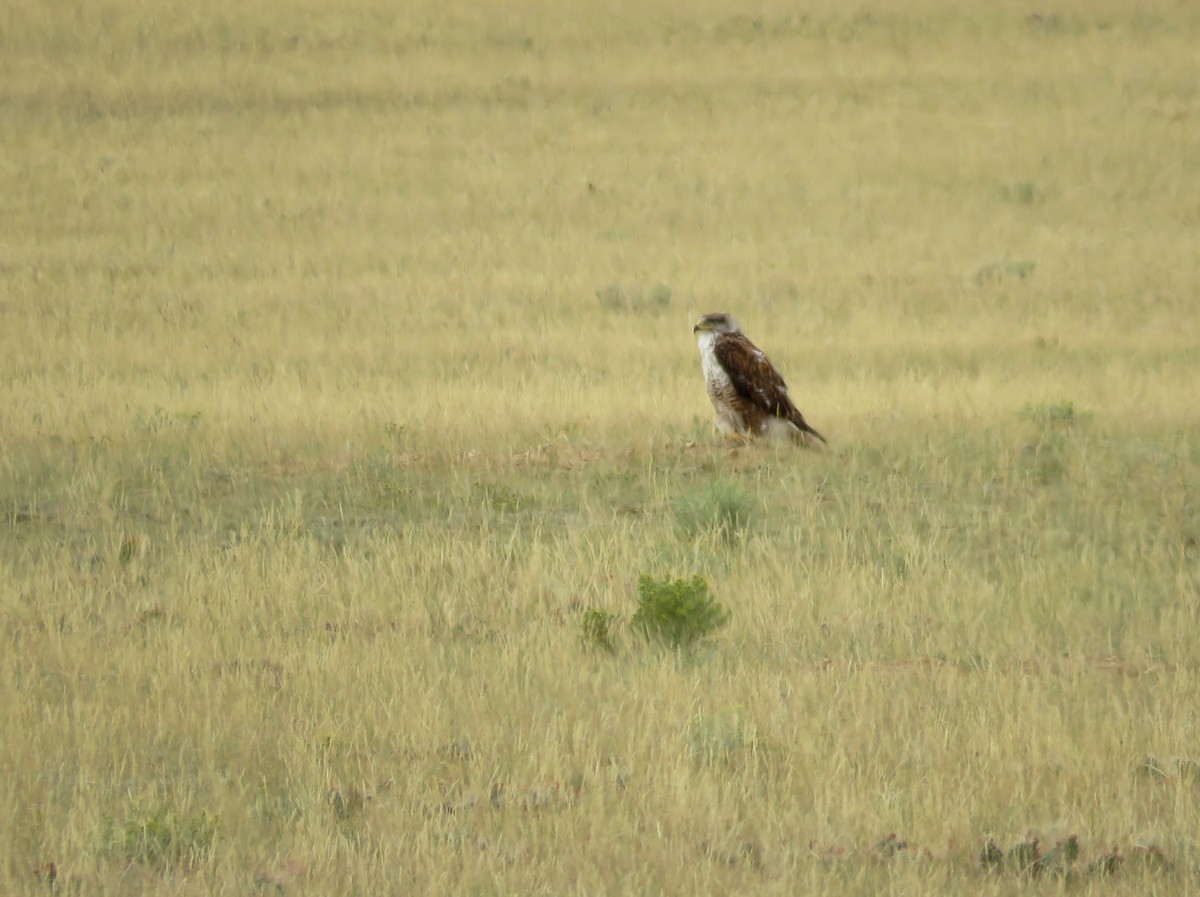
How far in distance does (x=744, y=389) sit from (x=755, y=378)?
0.39ft

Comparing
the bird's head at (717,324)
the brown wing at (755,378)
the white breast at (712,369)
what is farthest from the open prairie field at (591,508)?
the bird's head at (717,324)

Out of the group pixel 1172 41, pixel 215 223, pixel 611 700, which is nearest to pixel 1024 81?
pixel 1172 41

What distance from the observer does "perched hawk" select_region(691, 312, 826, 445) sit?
36.9 ft

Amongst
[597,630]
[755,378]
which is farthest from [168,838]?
[755,378]

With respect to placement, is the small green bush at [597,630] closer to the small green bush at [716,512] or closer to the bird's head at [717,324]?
the small green bush at [716,512]

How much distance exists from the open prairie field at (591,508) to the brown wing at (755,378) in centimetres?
33

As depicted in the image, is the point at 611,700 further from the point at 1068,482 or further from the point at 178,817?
the point at 1068,482

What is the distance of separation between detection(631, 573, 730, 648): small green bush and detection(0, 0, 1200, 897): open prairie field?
27mm

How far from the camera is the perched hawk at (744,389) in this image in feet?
36.9

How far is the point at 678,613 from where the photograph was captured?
691cm

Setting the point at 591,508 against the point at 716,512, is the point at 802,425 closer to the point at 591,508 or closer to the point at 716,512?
the point at 591,508

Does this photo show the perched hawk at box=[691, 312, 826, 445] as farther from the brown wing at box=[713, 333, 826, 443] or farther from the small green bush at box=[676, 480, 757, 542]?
the small green bush at box=[676, 480, 757, 542]

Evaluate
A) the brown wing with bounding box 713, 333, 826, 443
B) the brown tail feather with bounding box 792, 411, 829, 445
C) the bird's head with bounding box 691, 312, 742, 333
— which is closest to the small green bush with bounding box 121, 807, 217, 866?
the brown wing with bounding box 713, 333, 826, 443

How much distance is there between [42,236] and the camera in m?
Result: 24.3
